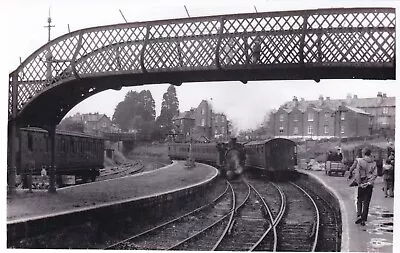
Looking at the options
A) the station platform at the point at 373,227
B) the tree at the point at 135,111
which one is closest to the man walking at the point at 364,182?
the station platform at the point at 373,227

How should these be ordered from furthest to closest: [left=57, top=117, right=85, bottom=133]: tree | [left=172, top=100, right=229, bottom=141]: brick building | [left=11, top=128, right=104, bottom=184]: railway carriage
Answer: [left=11, top=128, right=104, bottom=184]: railway carriage, [left=57, top=117, right=85, bottom=133]: tree, [left=172, top=100, right=229, bottom=141]: brick building

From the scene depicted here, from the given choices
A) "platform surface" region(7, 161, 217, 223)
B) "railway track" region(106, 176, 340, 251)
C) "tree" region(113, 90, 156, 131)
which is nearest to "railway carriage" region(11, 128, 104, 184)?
"platform surface" region(7, 161, 217, 223)

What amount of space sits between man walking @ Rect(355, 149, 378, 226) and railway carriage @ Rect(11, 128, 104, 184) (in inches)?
81.9

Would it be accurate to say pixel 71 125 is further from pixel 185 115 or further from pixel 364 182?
pixel 364 182

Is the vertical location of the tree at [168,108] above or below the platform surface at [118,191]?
above

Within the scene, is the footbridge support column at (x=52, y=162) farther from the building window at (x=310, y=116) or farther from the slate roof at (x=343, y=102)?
the building window at (x=310, y=116)

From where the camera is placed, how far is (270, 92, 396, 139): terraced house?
354 cm

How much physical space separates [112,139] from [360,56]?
203 centimetres

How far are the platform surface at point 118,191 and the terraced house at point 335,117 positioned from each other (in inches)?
29.4

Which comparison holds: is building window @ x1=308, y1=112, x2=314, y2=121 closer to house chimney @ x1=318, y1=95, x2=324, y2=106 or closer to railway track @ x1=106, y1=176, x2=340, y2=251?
house chimney @ x1=318, y1=95, x2=324, y2=106

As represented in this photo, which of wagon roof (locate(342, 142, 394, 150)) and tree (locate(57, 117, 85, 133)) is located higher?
tree (locate(57, 117, 85, 133))

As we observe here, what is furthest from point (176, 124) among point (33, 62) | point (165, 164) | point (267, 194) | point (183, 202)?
point (33, 62)

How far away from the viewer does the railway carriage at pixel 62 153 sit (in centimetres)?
440

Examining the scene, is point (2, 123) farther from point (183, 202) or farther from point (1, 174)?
point (183, 202)
